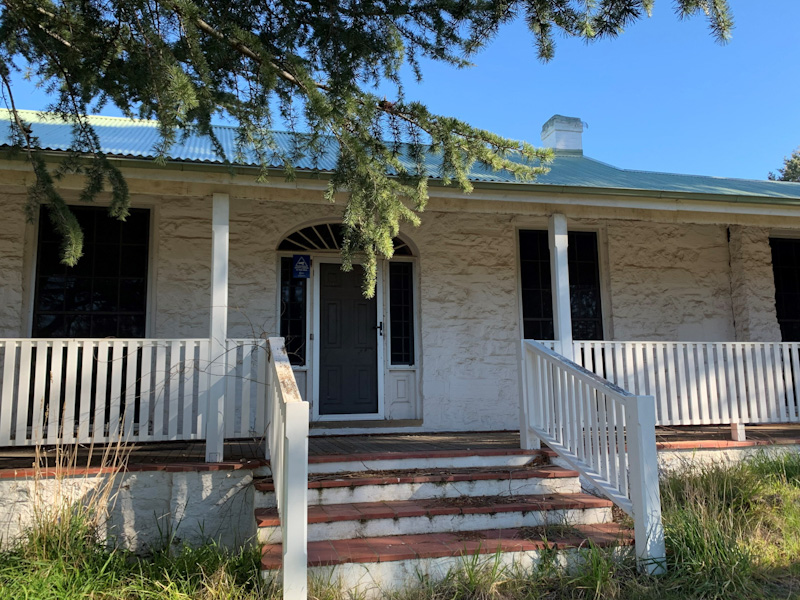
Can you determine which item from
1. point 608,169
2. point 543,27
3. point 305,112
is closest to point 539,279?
point 608,169

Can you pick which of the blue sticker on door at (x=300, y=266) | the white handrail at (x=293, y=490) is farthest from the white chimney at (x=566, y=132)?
the white handrail at (x=293, y=490)

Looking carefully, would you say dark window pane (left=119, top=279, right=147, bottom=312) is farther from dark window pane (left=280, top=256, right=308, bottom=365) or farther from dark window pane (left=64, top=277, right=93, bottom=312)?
dark window pane (left=280, top=256, right=308, bottom=365)

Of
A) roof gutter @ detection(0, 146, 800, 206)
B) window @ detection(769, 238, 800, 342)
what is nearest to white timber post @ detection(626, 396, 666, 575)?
roof gutter @ detection(0, 146, 800, 206)

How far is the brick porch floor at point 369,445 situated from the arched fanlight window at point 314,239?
230cm

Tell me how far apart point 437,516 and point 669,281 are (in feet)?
18.9

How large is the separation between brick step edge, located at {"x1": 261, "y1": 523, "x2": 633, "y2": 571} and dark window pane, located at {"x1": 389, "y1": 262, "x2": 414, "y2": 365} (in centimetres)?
362

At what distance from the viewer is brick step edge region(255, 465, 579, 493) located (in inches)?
186

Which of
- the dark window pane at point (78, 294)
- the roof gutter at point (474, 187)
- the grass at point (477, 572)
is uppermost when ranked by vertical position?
the roof gutter at point (474, 187)

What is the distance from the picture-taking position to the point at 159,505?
15.8 ft

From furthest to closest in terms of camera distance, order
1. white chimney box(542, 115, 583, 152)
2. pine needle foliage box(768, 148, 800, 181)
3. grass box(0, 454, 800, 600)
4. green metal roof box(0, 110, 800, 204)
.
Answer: pine needle foliage box(768, 148, 800, 181)
white chimney box(542, 115, 583, 152)
green metal roof box(0, 110, 800, 204)
grass box(0, 454, 800, 600)

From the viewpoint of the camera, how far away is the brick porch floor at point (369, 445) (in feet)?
17.7

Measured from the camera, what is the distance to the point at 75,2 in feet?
12.5

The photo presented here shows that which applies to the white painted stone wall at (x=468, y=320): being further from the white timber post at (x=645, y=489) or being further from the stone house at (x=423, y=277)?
the white timber post at (x=645, y=489)

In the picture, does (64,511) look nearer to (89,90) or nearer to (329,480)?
(329,480)
